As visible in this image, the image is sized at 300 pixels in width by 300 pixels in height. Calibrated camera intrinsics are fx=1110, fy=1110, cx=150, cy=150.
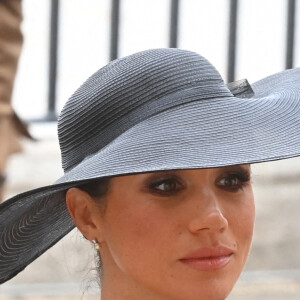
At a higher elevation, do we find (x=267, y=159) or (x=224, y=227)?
(x=267, y=159)

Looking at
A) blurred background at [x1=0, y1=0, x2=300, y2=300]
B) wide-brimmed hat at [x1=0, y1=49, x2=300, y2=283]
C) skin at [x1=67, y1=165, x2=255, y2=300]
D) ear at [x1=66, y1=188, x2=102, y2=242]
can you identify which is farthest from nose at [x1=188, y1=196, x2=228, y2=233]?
blurred background at [x1=0, y1=0, x2=300, y2=300]

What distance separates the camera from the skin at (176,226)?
2.06 metres

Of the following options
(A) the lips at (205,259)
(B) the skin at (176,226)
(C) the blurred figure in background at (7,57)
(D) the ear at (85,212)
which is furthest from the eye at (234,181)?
(C) the blurred figure in background at (7,57)

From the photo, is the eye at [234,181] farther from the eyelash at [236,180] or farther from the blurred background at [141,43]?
the blurred background at [141,43]

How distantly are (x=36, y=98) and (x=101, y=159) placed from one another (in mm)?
3123

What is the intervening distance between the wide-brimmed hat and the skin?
9 centimetres

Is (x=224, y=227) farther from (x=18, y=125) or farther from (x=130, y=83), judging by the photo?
(x=18, y=125)

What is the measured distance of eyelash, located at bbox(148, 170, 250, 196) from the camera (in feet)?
6.88

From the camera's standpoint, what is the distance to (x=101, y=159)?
2.05m

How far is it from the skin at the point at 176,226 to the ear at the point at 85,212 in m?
0.03

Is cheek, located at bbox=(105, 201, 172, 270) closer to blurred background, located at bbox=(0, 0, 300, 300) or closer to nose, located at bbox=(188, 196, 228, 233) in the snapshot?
nose, located at bbox=(188, 196, 228, 233)

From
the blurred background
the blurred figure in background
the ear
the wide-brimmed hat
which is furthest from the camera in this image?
the blurred background

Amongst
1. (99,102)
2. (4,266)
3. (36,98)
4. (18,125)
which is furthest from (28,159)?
(99,102)

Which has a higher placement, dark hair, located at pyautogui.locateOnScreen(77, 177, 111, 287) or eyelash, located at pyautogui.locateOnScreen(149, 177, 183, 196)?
eyelash, located at pyautogui.locateOnScreen(149, 177, 183, 196)
